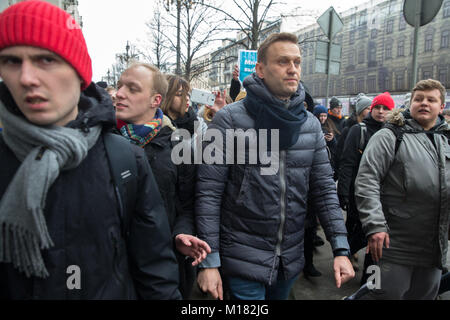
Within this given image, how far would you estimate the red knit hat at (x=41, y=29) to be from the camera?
109 cm

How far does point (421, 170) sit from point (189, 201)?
1.81 metres

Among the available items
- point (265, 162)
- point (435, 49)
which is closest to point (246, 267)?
point (265, 162)

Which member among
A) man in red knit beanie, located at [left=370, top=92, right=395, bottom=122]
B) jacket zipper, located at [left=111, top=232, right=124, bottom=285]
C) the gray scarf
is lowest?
jacket zipper, located at [left=111, top=232, right=124, bottom=285]

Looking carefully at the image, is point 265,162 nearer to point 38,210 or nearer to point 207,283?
point 207,283

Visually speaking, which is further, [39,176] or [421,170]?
[421,170]

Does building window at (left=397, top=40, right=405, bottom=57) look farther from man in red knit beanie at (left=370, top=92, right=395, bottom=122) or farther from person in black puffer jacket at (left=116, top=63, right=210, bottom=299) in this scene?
person in black puffer jacket at (left=116, top=63, right=210, bottom=299)

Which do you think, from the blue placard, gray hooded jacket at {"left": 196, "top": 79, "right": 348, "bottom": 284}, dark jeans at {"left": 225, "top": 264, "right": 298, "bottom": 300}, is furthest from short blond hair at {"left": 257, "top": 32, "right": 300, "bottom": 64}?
the blue placard

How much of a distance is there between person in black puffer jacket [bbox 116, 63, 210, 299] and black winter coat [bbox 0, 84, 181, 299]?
0.47m

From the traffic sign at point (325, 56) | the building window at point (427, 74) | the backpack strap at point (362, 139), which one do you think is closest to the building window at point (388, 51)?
the building window at point (427, 74)

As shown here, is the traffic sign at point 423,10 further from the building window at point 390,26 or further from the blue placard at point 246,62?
Result: the building window at point 390,26

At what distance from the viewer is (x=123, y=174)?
4.21 feet

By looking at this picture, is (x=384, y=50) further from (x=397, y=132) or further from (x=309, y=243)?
(x=397, y=132)

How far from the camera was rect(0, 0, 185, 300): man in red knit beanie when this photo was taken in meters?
1.07
